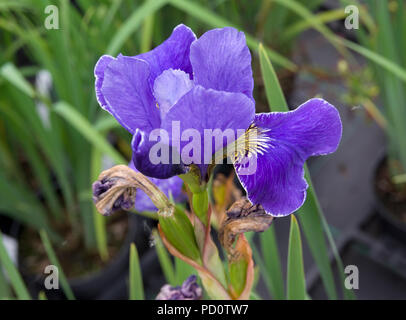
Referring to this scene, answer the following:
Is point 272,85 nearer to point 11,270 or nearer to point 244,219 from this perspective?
point 244,219

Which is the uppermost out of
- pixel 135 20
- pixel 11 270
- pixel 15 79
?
pixel 135 20

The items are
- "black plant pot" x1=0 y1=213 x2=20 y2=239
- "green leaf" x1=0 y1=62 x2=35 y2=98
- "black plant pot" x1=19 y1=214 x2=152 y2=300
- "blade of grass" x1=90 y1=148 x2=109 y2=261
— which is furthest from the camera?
"black plant pot" x1=0 y1=213 x2=20 y2=239

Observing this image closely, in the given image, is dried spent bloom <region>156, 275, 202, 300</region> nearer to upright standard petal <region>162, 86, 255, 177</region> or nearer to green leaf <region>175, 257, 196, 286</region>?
green leaf <region>175, 257, 196, 286</region>

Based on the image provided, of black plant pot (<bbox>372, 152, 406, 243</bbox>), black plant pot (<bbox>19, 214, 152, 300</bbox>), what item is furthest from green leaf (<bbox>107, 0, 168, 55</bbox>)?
Answer: black plant pot (<bbox>372, 152, 406, 243</bbox>)

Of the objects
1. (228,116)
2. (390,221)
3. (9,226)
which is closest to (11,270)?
(228,116)

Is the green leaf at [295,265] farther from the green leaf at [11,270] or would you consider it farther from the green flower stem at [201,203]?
the green leaf at [11,270]

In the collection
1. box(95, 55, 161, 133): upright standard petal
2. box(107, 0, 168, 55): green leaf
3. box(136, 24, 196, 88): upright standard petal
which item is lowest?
box(95, 55, 161, 133): upright standard petal
